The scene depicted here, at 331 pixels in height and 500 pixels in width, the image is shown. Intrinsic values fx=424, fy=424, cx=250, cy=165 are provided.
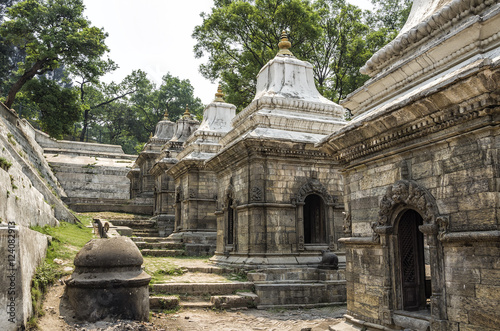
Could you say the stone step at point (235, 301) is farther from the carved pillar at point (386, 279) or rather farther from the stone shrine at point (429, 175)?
the carved pillar at point (386, 279)

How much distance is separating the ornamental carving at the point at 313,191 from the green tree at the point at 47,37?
15174mm

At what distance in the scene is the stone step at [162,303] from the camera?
8.46 metres

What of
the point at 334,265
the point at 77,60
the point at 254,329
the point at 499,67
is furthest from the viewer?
the point at 77,60

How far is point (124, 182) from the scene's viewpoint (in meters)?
31.9

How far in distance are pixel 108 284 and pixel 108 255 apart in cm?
52

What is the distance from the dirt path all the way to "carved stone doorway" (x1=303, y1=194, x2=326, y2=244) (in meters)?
2.77

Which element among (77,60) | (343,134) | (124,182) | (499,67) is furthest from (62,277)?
(124,182)

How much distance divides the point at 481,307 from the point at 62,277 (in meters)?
6.87

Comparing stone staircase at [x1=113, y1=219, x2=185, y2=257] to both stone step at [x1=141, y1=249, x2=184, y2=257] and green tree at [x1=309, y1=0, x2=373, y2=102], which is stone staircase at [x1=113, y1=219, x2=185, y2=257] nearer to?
stone step at [x1=141, y1=249, x2=184, y2=257]

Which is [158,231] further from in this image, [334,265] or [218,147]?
[334,265]

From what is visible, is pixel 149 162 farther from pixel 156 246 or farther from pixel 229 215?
pixel 229 215

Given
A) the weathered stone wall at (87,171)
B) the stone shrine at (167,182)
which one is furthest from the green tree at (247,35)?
the weathered stone wall at (87,171)

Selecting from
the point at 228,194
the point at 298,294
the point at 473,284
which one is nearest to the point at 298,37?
the point at 228,194

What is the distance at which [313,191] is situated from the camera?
11508 millimetres
